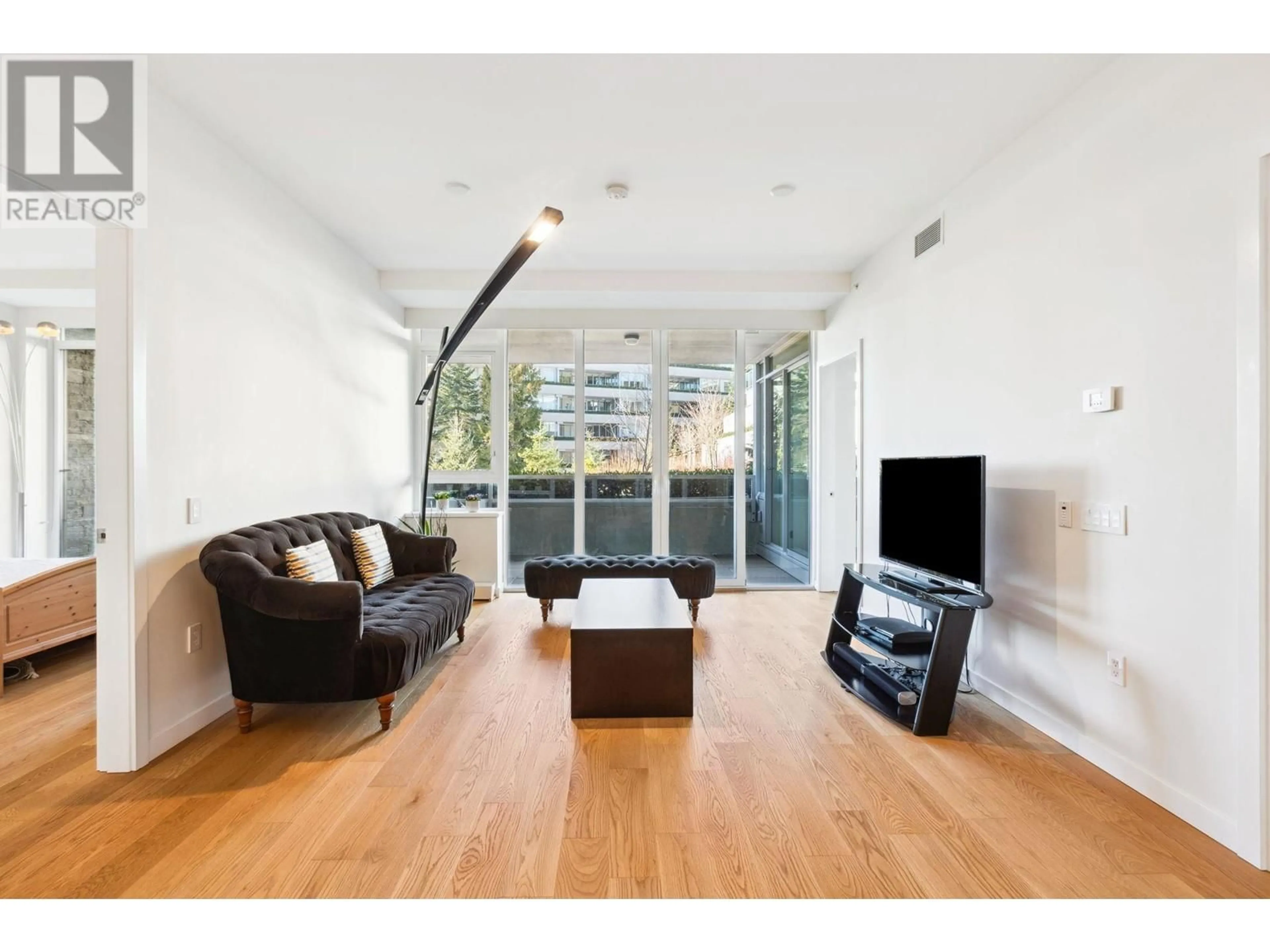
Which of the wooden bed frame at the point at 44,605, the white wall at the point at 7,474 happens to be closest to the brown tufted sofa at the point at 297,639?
the wooden bed frame at the point at 44,605

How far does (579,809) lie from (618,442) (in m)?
3.97

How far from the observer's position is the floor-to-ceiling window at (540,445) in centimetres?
561

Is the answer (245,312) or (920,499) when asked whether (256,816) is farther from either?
(920,499)

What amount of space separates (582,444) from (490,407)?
973 mm

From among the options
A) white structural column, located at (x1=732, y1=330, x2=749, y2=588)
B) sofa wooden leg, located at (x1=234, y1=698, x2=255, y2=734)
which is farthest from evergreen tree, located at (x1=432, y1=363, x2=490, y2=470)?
sofa wooden leg, located at (x1=234, y1=698, x2=255, y2=734)

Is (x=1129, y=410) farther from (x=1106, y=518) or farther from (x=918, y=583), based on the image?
(x=918, y=583)

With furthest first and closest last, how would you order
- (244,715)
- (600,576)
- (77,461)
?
(77,461) < (600,576) < (244,715)

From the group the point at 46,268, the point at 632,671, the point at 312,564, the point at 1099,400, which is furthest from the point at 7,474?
the point at 1099,400

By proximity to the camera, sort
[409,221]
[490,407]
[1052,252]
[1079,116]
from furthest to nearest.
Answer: [490,407] < [409,221] < [1052,252] < [1079,116]

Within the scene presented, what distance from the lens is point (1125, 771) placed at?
2143 mm

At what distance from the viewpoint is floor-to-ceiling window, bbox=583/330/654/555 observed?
18.4 ft

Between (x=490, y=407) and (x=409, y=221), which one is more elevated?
(x=409, y=221)

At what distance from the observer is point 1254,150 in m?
1.71
